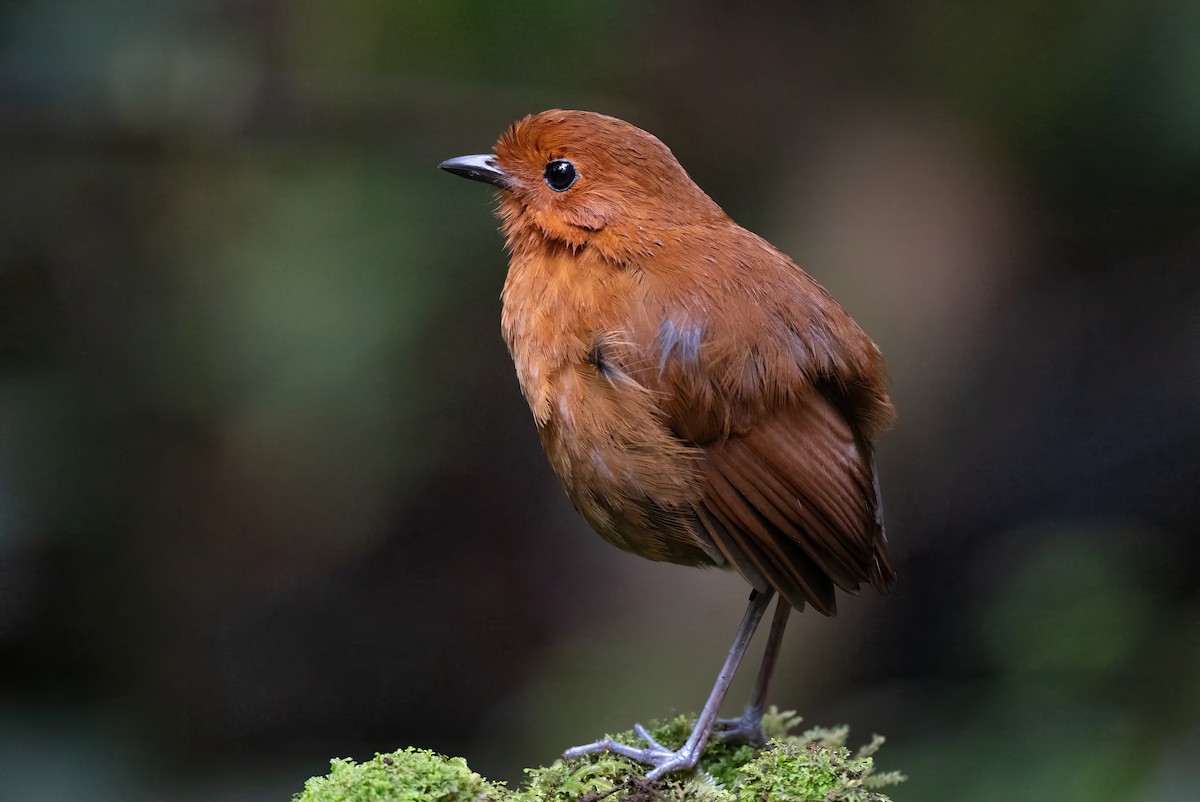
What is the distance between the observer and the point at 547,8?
3.53 m

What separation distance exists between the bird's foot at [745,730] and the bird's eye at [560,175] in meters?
1.29

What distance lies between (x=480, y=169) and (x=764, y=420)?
94cm

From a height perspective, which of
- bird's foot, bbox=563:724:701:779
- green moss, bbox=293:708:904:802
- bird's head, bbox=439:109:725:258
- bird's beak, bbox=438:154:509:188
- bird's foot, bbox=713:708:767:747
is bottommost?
green moss, bbox=293:708:904:802

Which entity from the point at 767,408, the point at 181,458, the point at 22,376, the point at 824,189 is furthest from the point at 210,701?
the point at 824,189

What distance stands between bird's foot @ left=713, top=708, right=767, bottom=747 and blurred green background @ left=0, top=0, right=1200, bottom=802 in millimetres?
751

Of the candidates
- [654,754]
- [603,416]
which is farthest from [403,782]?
[603,416]

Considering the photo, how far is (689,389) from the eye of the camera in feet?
8.01

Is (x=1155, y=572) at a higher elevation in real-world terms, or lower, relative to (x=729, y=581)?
lower

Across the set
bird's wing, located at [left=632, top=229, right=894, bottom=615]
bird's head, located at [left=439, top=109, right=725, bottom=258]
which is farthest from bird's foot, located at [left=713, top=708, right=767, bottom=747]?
bird's head, located at [left=439, top=109, right=725, bottom=258]

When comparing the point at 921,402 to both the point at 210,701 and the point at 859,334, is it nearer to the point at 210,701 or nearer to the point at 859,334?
the point at 859,334

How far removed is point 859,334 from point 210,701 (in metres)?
2.44

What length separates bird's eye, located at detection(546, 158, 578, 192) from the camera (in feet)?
8.97

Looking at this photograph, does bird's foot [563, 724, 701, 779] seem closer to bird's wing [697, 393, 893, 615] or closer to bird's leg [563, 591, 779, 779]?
bird's leg [563, 591, 779, 779]

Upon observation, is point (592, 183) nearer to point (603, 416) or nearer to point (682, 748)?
point (603, 416)
